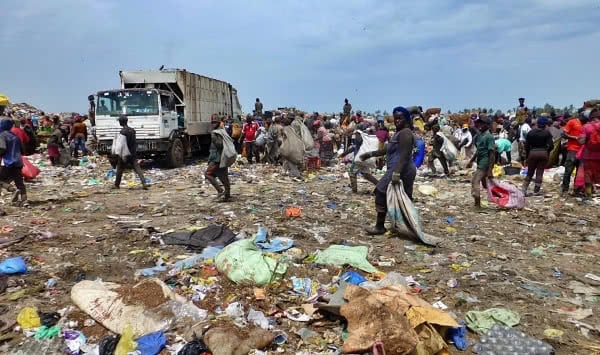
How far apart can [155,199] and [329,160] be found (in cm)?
650

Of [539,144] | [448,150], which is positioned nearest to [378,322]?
[539,144]

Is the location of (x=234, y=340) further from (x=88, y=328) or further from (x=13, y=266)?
(x=13, y=266)

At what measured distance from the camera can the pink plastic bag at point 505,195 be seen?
7.46m

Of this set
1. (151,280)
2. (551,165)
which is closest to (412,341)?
(151,280)

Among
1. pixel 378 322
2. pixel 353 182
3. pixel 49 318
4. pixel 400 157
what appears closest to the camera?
pixel 378 322

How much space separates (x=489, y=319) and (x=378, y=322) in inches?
41.0

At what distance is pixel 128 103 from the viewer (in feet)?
39.7

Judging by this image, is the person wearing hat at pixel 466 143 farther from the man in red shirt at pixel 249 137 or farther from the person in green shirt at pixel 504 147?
the man in red shirt at pixel 249 137

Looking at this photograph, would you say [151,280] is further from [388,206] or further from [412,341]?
[388,206]

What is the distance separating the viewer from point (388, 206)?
213 inches

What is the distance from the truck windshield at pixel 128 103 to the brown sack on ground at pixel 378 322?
10.1 metres

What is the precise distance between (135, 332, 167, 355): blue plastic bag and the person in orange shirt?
26.3ft

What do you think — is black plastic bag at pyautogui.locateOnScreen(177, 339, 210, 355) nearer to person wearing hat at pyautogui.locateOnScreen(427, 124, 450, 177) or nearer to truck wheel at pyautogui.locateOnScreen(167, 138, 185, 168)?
person wearing hat at pyautogui.locateOnScreen(427, 124, 450, 177)

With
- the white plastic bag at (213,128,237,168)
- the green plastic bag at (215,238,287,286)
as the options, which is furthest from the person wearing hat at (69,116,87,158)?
the green plastic bag at (215,238,287,286)
